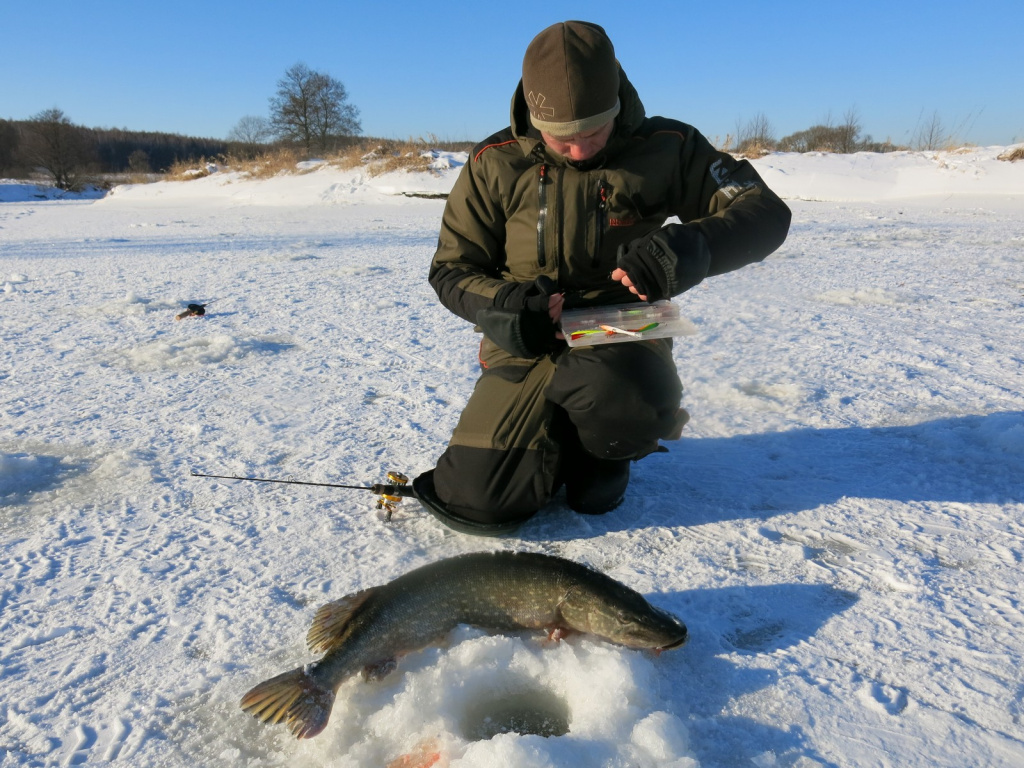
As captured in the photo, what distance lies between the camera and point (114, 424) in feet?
9.35

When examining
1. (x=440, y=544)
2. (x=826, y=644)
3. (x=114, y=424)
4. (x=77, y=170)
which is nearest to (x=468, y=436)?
(x=440, y=544)

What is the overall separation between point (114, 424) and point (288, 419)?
2.18 feet

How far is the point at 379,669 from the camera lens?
152cm

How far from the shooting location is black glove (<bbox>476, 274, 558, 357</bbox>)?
2.03 m

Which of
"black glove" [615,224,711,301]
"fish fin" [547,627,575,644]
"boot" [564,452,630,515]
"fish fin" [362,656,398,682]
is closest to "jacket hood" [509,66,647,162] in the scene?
"black glove" [615,224,711,301]

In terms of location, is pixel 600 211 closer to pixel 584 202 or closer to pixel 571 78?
pixel 584 202

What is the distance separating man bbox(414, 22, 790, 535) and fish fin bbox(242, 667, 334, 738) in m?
0.77

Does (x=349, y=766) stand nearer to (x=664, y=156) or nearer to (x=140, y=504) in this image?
(x=140, y=504)

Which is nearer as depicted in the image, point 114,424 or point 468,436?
point 468,436

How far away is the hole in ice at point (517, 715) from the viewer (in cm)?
138

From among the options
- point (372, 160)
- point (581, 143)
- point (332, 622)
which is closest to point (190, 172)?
point (372, 160)

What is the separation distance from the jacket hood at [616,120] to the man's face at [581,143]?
33 millimetres

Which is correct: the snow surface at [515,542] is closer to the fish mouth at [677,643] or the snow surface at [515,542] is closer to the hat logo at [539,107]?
the fish mouth at [677,643]

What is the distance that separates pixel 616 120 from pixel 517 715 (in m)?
1.69
